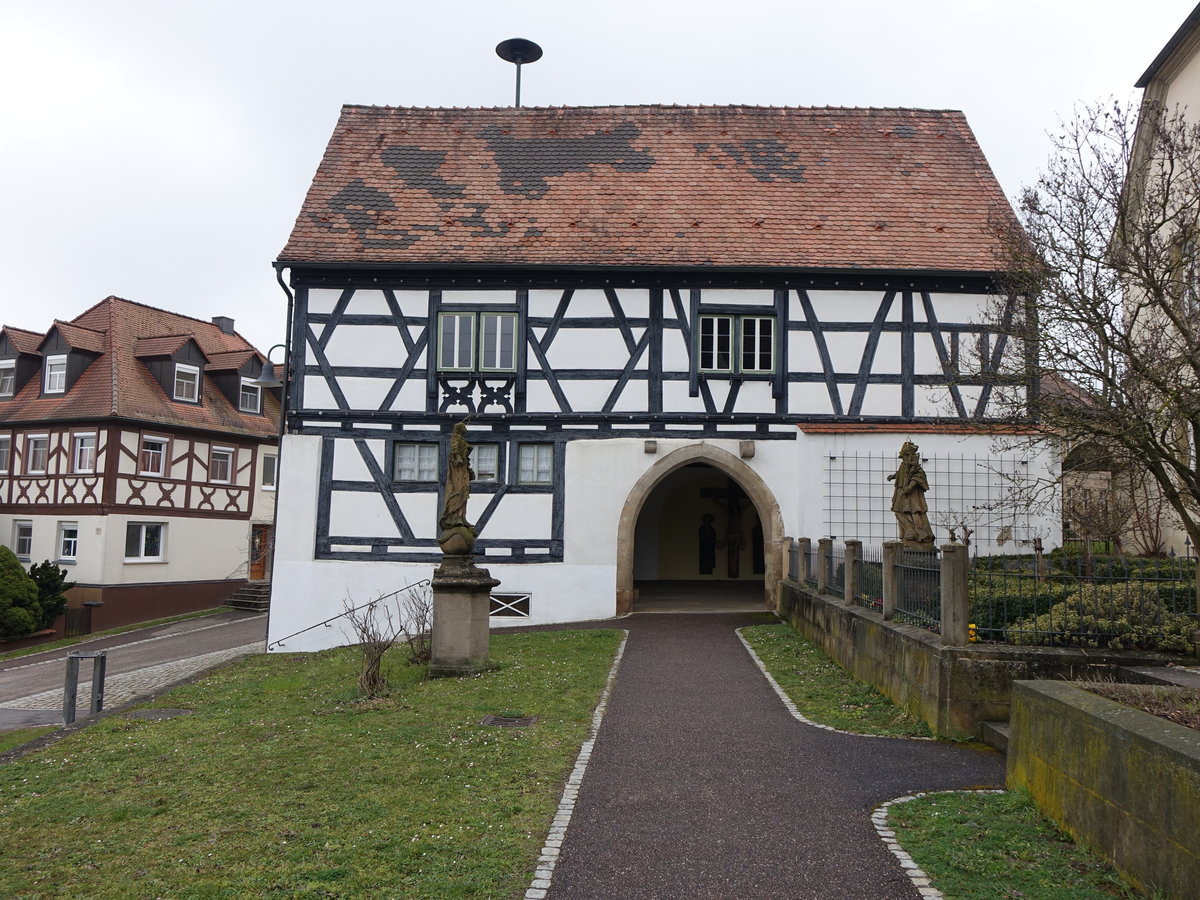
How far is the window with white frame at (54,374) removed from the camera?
29.7m

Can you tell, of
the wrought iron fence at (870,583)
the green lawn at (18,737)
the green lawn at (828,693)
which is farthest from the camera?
the wrought iron fence at (870,583)

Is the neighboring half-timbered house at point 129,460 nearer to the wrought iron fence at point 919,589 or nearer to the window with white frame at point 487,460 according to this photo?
the window with white frame at point 487,460

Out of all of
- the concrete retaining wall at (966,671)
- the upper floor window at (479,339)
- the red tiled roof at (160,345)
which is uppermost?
the red tiled roof at (160,345)

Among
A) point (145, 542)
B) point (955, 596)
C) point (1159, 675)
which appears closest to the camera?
point (1159, 675)

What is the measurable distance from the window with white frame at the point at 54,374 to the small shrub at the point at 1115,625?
2921 cm

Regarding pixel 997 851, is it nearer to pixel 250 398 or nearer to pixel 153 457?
pixel 153 457

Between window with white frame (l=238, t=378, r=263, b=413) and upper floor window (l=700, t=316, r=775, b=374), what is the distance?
19871 mm

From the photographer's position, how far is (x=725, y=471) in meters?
18.0

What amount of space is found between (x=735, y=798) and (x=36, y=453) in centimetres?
2890

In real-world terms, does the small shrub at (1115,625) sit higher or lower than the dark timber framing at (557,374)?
lower

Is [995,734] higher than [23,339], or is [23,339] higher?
[23,339]

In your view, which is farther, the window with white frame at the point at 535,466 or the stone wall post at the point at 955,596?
the window with white frame at the point at 535,466

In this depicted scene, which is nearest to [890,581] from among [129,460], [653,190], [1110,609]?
[1110,609]

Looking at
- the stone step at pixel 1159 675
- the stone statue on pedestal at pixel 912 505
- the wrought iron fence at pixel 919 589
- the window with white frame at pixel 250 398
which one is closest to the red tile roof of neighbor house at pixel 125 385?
the window with white frame at pixel 250 398
